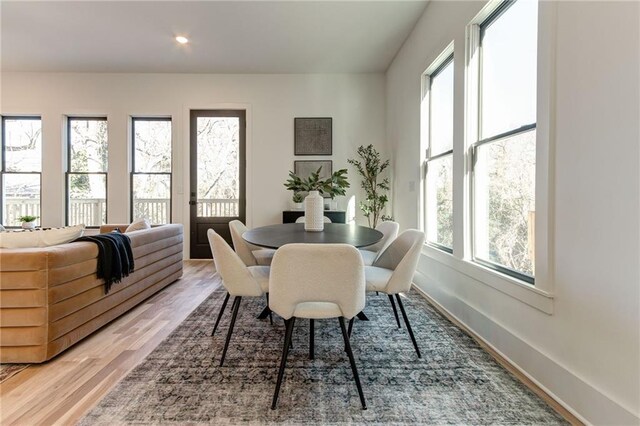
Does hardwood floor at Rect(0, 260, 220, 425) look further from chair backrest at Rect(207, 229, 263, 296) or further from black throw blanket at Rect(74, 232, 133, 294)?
chair backrest at Rect(207, 229, 263, 296)

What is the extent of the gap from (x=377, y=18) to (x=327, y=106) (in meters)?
1.68

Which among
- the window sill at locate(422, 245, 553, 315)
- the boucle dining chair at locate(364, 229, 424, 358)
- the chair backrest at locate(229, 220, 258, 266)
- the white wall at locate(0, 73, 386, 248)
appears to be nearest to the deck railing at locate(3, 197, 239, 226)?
the white wall at locate(0, 73, 386, 248)

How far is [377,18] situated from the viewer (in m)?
3.28

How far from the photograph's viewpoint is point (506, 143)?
6.38 feet

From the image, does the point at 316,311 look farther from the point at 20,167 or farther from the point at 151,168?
the point at 20,167

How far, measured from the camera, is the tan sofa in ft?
5.51

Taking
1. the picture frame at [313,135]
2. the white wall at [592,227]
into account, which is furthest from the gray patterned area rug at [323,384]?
the picture frame at [313,135]

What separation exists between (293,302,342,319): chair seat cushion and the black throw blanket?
1.65m

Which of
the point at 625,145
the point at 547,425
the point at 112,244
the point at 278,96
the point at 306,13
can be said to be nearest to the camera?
the point at 625,145

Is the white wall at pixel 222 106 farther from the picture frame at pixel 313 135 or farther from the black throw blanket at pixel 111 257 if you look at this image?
the black throw blanket at pixel 111 257

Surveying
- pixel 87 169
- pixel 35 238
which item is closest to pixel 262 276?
pixel 35 238

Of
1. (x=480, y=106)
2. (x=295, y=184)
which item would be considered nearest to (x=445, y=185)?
(x=480, y=106)

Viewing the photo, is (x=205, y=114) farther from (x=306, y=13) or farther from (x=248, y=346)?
(x=248, y=346)

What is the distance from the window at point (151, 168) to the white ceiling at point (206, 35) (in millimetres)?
915
